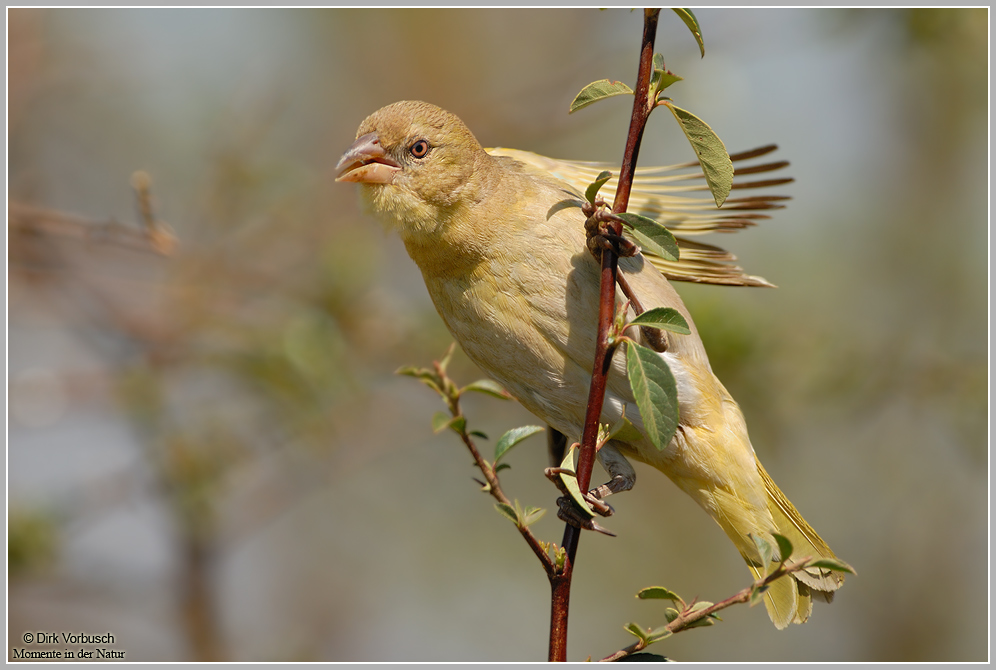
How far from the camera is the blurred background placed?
→ 5.34m

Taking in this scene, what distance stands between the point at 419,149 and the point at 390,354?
9.49 feet

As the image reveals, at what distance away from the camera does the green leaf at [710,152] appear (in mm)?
1933

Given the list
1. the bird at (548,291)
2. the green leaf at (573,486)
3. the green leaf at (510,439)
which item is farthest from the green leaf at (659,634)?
the bird at (548,291)

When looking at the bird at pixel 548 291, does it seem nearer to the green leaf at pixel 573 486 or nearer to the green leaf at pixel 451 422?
the green leaf at pixel 451 422

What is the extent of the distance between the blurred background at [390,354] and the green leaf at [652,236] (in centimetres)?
237

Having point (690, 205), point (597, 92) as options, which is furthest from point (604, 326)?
point (690, 205)

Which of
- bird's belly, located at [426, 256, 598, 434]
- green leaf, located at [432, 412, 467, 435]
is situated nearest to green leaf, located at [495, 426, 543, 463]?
green leaf, located at [432, 412, 467, 435]

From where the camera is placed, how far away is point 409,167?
2.91 m

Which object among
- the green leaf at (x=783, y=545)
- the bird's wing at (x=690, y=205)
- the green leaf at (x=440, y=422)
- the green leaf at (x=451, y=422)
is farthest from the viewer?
the bird's wing at (x=690, y=205)

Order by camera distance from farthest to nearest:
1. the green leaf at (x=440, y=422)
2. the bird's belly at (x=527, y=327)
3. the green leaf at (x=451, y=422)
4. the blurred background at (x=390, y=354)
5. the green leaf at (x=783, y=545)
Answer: the blurred background at (x=390, y=354)
the bird's belly at (x=527, y=327)
the green leaf at (x=440, y=422)
the green leaf at (x=451, y=422)
the green leaf at (x=783, y=545)

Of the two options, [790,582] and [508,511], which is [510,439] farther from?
[790,582]

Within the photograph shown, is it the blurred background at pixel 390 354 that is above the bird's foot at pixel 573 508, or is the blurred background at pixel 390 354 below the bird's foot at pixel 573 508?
above

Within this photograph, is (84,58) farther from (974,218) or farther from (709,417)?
(974,218)

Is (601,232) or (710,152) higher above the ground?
(601,232)
